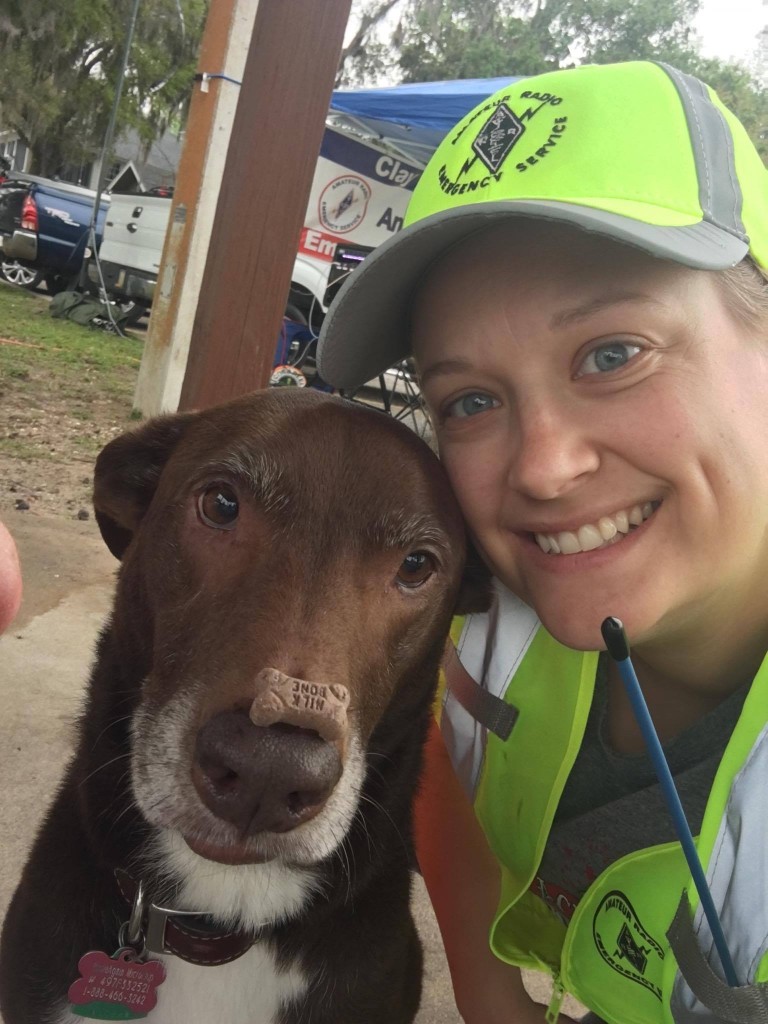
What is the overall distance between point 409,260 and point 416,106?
22.7ft

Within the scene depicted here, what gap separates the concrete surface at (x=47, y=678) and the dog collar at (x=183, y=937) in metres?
0.62

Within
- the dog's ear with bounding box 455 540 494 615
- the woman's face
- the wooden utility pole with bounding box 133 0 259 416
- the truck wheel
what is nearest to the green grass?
the wooden utility pole with bounding box 133 0 259 416

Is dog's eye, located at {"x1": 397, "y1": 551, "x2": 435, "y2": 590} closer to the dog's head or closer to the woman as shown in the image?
the dog's head

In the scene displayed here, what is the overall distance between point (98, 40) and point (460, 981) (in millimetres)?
29798

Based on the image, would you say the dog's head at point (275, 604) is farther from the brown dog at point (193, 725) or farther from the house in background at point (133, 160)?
the house in background at point (133, 160)

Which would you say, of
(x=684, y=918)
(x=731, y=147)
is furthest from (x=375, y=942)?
(x=731, y=147)

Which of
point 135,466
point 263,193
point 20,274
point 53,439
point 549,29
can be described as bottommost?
point 20,274

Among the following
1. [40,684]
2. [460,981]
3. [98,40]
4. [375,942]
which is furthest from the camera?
[98,40]

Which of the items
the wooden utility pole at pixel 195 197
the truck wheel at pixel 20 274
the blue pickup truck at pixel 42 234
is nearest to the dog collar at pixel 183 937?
the wooden utility pole at pixel 195 197

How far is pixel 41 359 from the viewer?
342 inches

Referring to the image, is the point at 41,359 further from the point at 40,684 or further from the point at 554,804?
the point at 554,804

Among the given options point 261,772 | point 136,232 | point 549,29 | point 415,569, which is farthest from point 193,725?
point 549,29

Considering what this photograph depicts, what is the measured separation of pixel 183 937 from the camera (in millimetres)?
1715

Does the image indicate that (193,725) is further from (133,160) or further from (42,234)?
(133,160)
